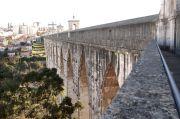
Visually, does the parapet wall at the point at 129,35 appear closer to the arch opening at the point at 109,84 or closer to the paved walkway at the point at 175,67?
the arch opening at the point at 109,84

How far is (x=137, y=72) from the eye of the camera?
393 centimetres

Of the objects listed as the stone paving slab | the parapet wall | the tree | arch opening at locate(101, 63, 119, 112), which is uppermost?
the parapet wall

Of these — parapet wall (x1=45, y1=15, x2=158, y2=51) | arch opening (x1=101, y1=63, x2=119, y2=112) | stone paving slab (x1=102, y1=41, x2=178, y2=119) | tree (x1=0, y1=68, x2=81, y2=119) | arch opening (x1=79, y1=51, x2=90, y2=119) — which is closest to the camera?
stone paving slab (x1=102, y1=41, x2=178, y2=119)

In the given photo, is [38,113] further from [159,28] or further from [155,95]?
[155,95]

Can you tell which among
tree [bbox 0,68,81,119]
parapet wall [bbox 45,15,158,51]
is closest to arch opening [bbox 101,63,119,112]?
parapet wall [bbox 45,15,158,51]

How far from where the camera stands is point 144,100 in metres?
2.53

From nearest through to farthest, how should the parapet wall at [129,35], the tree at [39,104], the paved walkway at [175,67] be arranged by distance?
1. the paved walkway at [175,67]
2. the parapet wall at [129,35]
3. the tree at [39,104]

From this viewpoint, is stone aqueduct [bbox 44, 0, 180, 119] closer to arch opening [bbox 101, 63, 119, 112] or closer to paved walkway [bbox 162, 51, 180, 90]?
arch opening [bbox 101, 63, 119, 112]

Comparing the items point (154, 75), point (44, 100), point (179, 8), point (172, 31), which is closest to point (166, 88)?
point (154, 75)

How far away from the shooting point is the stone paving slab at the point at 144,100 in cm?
210

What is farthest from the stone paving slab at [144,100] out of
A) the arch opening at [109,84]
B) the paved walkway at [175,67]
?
the arch opening at [109,84]

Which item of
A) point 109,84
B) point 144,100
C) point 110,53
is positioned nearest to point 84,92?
point 109,84

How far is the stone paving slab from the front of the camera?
2095 millimetres

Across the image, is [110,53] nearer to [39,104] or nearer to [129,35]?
[129,35]
